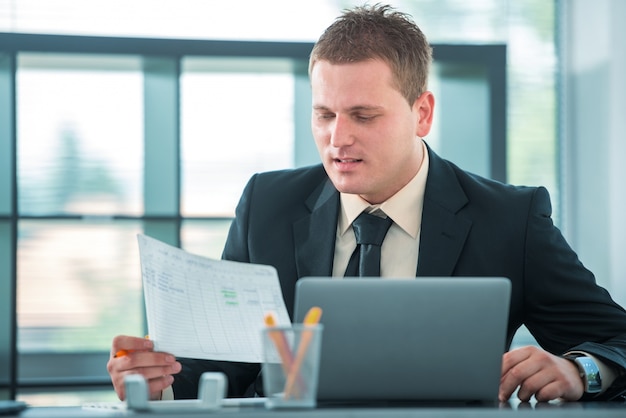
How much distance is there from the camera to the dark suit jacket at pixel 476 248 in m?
2.06

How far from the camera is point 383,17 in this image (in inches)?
86.2

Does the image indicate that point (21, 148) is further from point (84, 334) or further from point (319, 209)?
point (319, 209)

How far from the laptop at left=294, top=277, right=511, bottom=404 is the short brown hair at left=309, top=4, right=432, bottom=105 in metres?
0.80

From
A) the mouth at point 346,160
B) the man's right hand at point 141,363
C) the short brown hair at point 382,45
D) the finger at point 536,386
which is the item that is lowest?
the finger at point 536,386

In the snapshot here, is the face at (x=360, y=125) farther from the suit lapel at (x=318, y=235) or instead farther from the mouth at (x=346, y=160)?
the suit lapel at (x=318, y=235)

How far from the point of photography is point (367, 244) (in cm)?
208

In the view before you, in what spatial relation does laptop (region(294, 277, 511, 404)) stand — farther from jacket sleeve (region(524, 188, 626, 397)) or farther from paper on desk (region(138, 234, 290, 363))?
jacket sleeve (region(524, 188, 626, 397))

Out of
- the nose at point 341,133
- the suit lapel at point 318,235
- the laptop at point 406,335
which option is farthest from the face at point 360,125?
the laptop at point 406,335

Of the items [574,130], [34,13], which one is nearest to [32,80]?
[34,13]

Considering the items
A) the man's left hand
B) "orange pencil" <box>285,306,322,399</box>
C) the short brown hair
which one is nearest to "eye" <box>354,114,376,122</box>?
the short brown hair

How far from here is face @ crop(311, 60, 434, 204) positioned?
2.02 meters

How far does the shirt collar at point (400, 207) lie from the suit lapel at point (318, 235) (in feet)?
0.10

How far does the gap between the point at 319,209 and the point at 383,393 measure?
2.88ft

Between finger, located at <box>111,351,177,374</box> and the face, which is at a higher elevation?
the face
